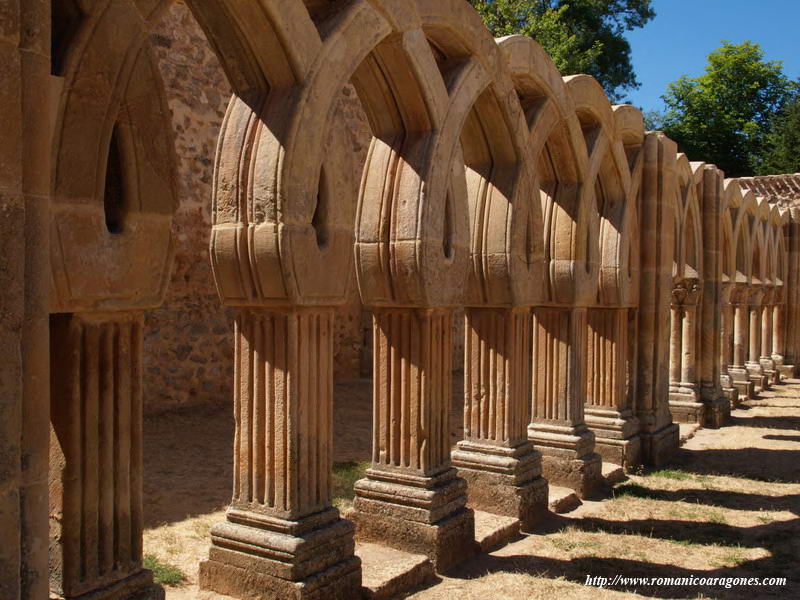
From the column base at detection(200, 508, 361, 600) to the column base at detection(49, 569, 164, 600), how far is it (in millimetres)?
777

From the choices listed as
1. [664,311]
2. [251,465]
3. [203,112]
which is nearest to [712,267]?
[664,311]

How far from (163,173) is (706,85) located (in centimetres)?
3048

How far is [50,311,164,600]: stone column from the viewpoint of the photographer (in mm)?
2811

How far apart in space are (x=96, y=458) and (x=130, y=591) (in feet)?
1.73

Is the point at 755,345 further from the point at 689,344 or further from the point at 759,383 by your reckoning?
the point at 689,344

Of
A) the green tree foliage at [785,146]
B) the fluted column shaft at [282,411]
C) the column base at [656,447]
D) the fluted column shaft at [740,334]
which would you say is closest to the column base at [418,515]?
the fluted column shaft at [282,411]

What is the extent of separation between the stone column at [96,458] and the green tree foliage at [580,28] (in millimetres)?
17114

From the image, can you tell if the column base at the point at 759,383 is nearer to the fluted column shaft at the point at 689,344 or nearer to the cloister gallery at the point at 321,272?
the fluted column shaft at the point at 689,344

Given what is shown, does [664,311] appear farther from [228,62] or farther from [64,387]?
[64,387]

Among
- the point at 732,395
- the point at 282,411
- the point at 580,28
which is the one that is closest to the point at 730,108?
the point at 580,28

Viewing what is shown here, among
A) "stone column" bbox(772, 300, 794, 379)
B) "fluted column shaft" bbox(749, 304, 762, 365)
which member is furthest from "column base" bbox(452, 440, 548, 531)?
"stone column" bbox(772, 300, 794, 379)

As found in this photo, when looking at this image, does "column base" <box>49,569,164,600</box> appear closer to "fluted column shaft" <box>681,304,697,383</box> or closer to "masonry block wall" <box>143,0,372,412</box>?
"masonry block wall" <box>143,0,372,412</box>

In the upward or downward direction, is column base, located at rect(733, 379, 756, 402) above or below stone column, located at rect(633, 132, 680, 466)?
below

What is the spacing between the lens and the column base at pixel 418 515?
471cm
